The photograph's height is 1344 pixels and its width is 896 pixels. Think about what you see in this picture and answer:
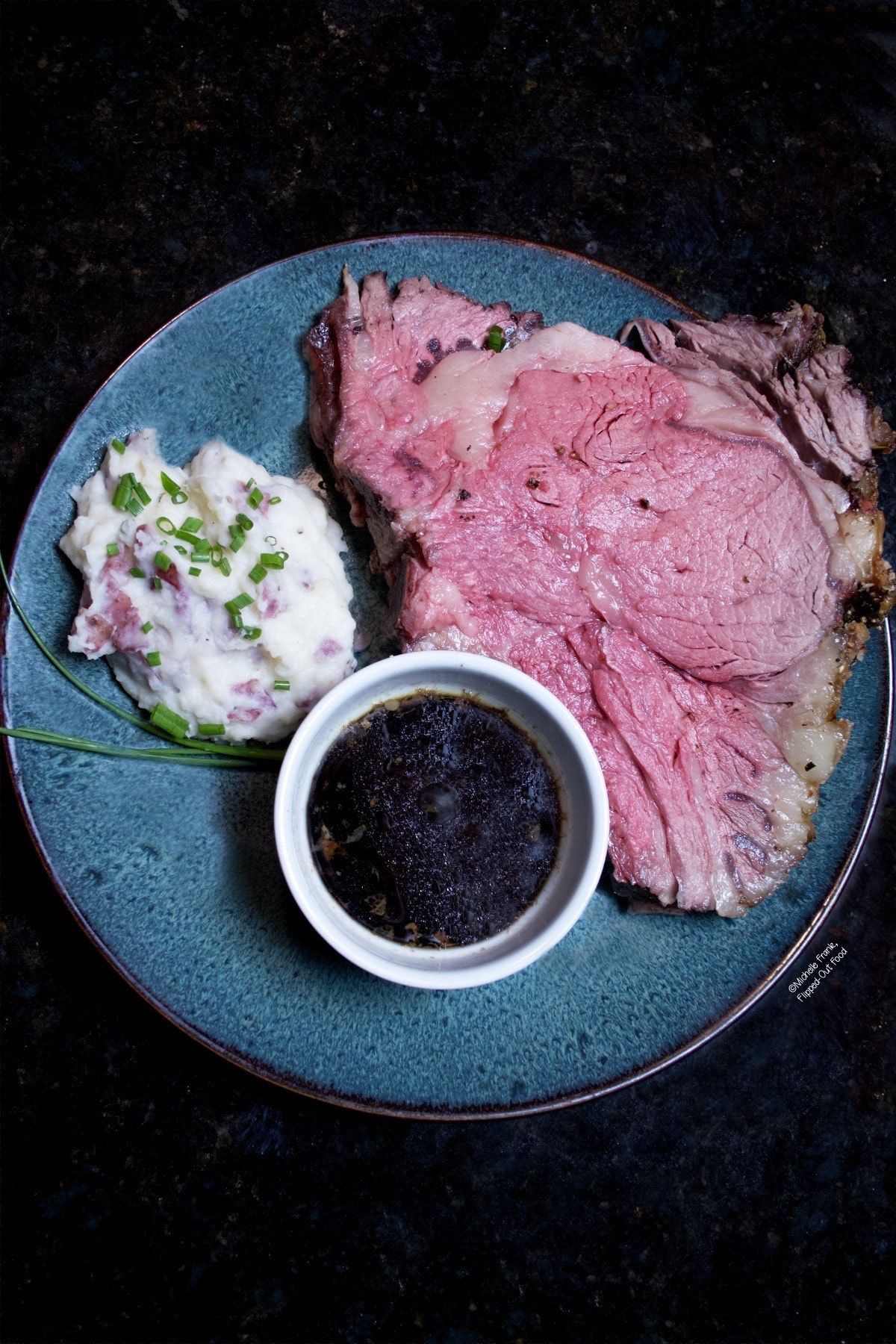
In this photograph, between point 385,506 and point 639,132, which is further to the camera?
point 639,132

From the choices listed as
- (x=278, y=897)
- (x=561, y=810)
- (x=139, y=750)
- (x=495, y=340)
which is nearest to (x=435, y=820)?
(x=561, y=810)

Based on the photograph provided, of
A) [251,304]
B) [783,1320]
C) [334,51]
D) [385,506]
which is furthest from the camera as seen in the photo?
[334,51]

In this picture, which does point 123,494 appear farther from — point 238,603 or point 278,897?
point 278,897

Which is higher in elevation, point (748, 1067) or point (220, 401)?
point (220, 401)

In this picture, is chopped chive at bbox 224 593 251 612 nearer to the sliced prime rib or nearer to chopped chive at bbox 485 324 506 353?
the sliced prime rib

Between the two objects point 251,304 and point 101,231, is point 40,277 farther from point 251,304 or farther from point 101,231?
point 251,304

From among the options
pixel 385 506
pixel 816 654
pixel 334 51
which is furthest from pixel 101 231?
pixel 816 654

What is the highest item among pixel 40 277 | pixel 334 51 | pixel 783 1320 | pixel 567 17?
pixel 567 17
